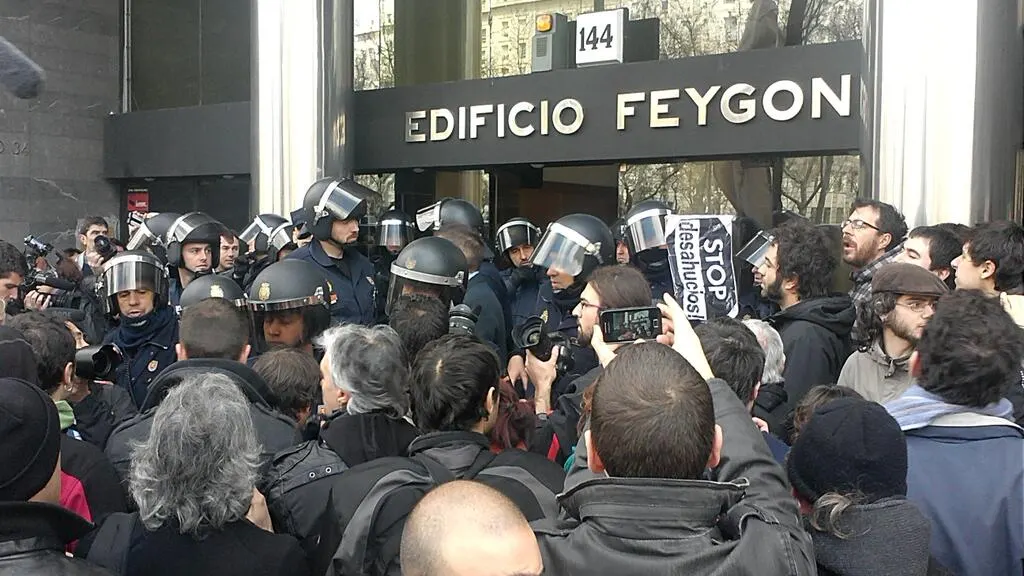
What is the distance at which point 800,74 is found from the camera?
7.05 m

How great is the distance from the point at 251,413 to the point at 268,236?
4.78m

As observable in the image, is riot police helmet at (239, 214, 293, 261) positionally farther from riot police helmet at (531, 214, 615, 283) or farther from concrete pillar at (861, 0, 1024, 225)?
concrete pillar at (861, 0, 1024, 225)

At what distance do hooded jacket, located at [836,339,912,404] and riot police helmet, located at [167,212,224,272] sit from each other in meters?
4.29

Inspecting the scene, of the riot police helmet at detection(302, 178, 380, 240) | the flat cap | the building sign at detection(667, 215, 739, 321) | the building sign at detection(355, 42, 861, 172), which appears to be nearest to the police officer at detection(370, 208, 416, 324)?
the riot police helmet at detection(302, 178, 380, 240)

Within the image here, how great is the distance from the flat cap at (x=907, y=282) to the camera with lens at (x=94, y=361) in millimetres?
2892

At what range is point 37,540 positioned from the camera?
191cm

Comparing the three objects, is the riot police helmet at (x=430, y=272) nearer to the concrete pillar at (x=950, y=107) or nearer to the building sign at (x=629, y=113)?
the concrete pillar at (x=950, y=107)

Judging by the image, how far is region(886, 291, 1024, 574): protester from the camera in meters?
2.27

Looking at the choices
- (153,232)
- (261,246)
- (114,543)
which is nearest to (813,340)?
(114,543)

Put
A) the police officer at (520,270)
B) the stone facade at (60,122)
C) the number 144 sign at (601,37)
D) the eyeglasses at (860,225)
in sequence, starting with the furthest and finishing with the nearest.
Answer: the stone facade at (60,122) < the number 144 sign at (601,37) < the police officer at (520,270) < the eyeglasses at (860,225)

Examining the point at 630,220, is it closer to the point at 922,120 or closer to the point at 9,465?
the point at 922,120

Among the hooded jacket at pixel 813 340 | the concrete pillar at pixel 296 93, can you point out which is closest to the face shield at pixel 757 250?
the hooded jacket at pixel 813 340

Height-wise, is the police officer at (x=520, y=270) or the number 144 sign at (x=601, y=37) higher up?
the number 144 sign at (x=601, y=37)

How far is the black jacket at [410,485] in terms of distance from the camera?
88.2 inches
